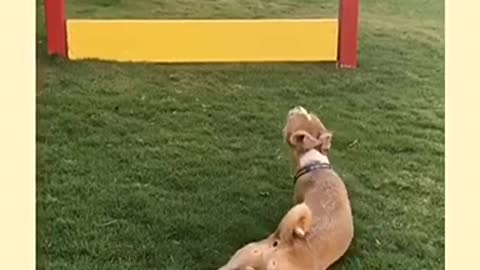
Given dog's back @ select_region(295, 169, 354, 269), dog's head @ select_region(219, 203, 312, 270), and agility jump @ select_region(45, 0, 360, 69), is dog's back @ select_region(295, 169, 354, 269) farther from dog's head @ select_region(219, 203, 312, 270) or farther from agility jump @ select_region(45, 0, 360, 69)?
agility jump @ select_region(45, 0, 360, 69)

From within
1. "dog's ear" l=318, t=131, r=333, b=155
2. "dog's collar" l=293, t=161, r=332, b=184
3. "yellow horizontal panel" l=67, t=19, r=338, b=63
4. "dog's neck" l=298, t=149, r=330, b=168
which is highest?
"yellow horizontal panel" l=67, t=19, r=338, b=63

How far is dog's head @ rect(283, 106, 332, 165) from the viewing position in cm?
120

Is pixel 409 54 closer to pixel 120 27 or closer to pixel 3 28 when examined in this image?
pixel 120 27

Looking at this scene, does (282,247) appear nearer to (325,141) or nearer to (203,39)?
(325,141)

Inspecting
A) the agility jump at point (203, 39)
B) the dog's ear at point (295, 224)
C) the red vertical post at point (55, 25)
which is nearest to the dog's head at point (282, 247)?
the dog's ear at point (295, 224)

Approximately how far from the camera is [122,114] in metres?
1.24

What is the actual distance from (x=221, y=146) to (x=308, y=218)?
159 millimetres

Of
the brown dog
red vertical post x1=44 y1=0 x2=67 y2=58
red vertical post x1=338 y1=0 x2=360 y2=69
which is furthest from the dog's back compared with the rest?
red vertical post x1=44 y1=0 x2=67 y2=58

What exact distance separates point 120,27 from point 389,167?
36 centimetres

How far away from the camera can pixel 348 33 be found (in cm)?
126

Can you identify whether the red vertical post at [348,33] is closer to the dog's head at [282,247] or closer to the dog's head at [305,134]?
the dog's head at [305,134]

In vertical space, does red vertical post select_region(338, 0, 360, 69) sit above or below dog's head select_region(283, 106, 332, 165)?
above

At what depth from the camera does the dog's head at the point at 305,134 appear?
3.95 ft

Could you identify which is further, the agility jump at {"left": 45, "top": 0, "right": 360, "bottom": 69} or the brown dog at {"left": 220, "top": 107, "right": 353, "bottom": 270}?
the agility jump at {"left": 45, "top": 0, "right": 360, "bottom": 69}
